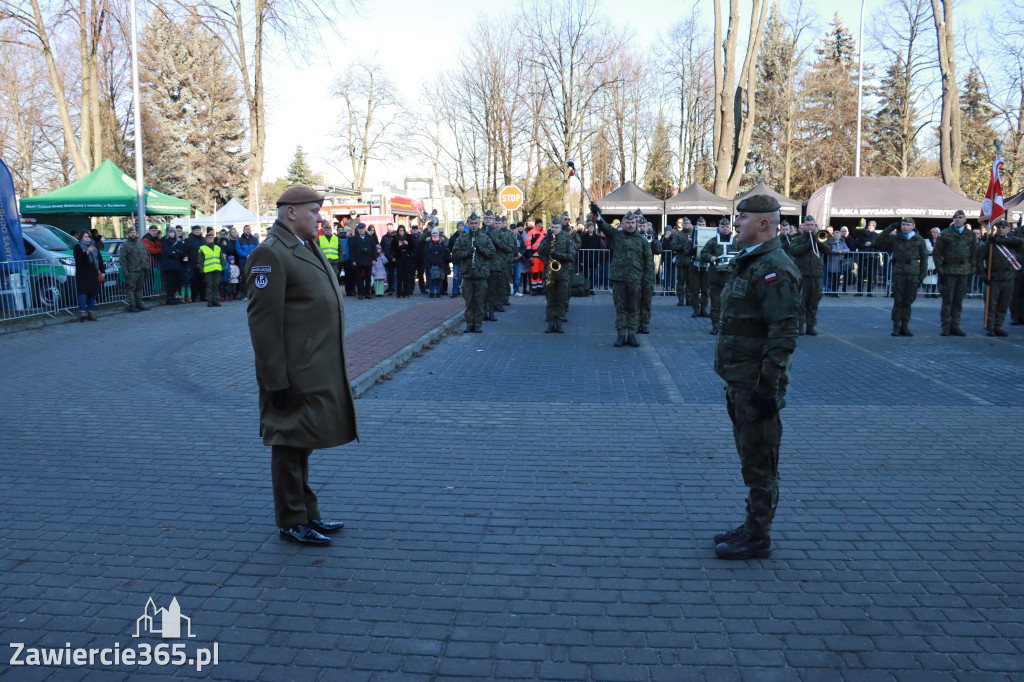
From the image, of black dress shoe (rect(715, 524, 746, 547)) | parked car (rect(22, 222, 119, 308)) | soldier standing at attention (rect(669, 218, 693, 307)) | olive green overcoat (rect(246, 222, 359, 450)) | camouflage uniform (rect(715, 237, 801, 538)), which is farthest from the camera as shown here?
soldier standing at attention (rect(669, 218, 693, 307))

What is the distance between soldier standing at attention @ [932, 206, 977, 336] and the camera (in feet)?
43.9

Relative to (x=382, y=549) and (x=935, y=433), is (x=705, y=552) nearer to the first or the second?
(x=382, y=549)

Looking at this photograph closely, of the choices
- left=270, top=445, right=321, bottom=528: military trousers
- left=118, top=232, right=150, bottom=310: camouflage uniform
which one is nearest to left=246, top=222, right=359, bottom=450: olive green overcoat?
left=270, top=445, right=321, bottom=528: military trousers

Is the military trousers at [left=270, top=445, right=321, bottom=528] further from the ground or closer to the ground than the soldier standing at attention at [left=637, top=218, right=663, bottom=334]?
closer to the ground

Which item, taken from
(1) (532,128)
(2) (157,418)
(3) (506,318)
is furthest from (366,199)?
(2) (157,418)

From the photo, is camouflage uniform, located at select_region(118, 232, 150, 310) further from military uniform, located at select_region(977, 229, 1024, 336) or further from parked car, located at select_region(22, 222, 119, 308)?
military uniform, located at select_region(977, 229, 1024, 336)

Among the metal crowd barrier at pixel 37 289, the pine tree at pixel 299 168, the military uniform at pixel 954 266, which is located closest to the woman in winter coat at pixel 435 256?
the metal crowd barrier at pixel 37 289

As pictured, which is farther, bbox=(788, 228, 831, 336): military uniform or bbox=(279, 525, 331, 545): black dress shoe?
bbox=(788, 228, 831, 336): military uniform

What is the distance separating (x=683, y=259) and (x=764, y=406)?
45.9ft

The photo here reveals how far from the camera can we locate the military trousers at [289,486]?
451 cm

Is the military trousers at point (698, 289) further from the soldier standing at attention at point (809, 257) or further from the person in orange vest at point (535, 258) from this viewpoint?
the person in orange vest at point (535, 258)

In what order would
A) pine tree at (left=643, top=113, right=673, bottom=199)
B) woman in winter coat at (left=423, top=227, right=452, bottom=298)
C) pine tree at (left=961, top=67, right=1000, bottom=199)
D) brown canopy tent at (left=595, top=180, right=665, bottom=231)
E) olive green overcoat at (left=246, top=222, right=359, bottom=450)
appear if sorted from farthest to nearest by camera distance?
pine tree at (left=643, top=113, right=673, bottom=199), pine tree at (left=961, top=67, right=1000, bottom=199), brown canopy tent at (left=595, top=180, right=665, bottom=231), woman in winter coat at (left=423, top=227, right=452, bottom=298), olive green overcoat at (left=246, top=222, right=359, bottom=450)

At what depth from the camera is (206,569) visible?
423cm

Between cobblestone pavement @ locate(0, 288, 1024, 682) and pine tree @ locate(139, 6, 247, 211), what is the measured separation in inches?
1771
